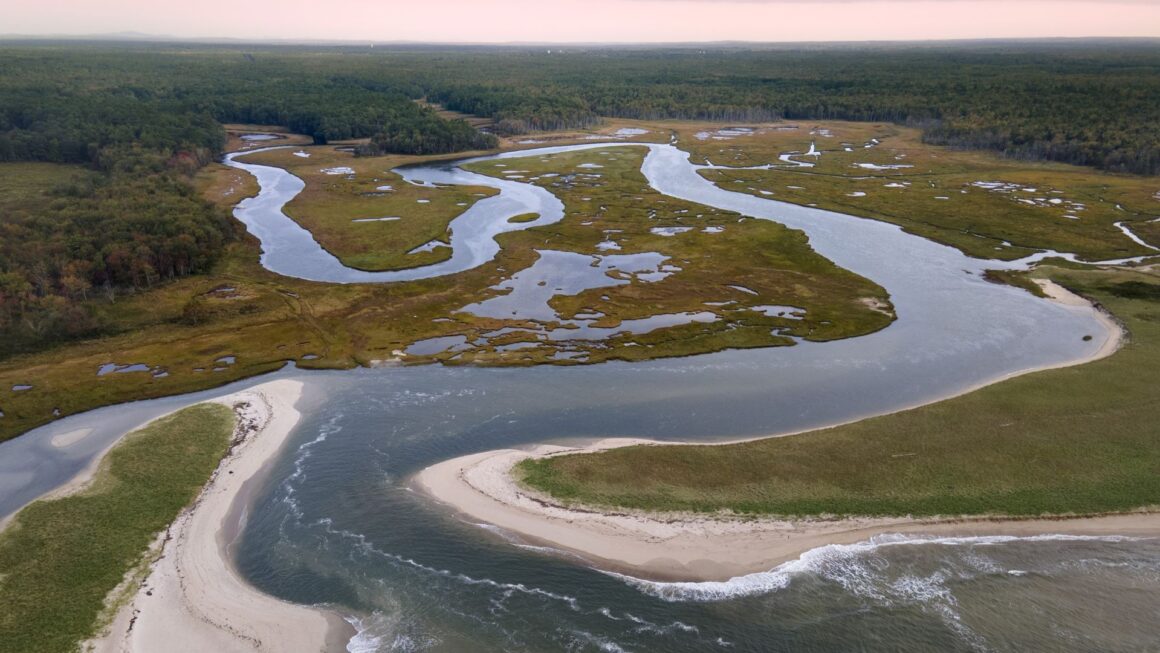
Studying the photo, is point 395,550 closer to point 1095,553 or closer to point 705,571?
point 705,571

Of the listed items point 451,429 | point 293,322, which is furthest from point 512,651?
point 293,322

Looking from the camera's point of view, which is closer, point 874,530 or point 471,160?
point 874,530

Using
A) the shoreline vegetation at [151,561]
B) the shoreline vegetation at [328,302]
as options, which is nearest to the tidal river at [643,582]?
the shoreline vegetation at [151,561]

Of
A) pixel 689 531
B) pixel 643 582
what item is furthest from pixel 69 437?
pixel 689 531

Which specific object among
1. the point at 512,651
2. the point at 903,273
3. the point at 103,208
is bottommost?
the point at 512,651

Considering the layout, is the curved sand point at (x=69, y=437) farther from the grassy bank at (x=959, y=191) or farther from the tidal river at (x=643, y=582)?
the grassy bank at (x=959, y=191)

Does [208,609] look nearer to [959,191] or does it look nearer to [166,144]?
[959,191]

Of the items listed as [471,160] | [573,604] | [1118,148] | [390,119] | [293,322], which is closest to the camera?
[573,604]

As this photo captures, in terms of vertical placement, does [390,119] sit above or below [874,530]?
above
